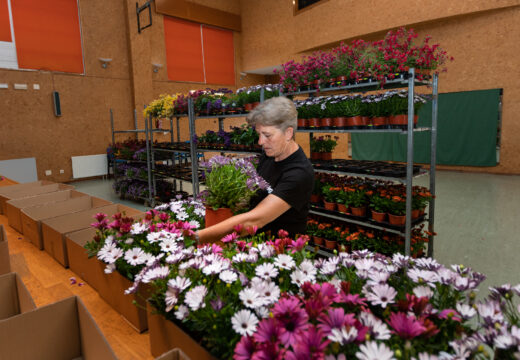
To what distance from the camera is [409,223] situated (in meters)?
3.30

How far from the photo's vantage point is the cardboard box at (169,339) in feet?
2.35

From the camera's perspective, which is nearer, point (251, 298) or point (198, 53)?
point (251, 298)

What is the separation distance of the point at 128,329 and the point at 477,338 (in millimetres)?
992

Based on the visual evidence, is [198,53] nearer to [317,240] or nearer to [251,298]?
[317,240]

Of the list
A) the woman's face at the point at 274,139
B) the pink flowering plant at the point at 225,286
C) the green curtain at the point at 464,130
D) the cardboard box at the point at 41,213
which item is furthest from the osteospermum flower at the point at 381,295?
the green curtain at the point at 464,130

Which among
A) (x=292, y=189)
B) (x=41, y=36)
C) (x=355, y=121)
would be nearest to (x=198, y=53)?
(x=41, y=36)

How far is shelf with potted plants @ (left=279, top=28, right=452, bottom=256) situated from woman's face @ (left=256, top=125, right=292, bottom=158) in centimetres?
190

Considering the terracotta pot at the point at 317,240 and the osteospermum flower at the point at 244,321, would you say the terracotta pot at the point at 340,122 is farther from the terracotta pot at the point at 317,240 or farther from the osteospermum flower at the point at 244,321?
the osteospermum flower at the point at 244,321

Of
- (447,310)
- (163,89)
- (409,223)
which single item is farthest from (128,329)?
(163,89)

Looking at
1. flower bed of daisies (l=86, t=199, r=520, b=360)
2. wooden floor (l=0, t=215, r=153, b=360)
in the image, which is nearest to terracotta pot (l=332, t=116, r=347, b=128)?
flower bed of daisies (l=86, t=199, r=520, b=360)

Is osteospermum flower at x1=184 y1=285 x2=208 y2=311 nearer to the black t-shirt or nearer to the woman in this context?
the woman

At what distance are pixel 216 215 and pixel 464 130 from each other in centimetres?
979

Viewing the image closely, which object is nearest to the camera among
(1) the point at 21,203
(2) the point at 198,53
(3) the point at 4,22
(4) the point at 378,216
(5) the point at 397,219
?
(1) the point at 21,203

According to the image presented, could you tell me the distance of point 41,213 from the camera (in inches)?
79.6
